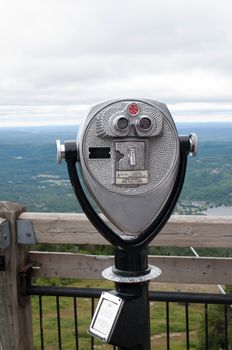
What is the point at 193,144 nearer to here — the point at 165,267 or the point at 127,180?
the point at 127,180

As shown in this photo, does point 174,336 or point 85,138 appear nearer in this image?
point 85,138

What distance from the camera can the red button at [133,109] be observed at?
1713 millimetres

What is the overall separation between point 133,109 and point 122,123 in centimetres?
6

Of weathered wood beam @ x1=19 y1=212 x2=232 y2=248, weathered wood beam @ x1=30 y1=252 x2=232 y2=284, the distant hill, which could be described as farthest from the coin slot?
the distant hill

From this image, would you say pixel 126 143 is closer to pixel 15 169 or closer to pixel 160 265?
pixel 160 265

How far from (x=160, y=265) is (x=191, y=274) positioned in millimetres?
139

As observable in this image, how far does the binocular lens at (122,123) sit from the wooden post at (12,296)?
0.94 m

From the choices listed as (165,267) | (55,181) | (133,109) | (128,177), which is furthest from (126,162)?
(55,181)

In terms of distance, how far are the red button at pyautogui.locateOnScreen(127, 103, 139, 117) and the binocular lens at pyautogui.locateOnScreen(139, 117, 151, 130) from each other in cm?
3

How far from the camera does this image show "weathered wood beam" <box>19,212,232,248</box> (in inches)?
93.0

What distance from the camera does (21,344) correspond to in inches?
101

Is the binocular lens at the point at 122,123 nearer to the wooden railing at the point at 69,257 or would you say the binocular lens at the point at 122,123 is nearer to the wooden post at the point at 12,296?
the wooden railing at the point at 69,257

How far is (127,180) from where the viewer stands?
1.71 m

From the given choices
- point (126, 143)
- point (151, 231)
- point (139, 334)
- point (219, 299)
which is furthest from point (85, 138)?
point (219, 299)
